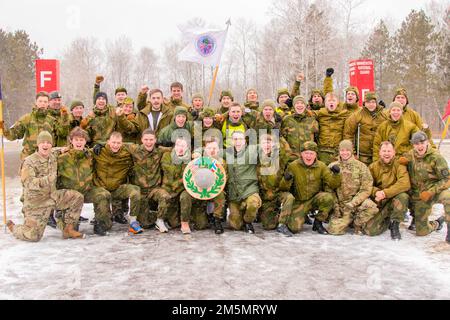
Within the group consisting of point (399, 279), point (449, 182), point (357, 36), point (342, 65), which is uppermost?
point (357, 36)

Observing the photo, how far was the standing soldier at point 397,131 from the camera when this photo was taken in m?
6.75

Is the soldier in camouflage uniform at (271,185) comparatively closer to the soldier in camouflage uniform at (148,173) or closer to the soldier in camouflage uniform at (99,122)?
the soldier in camouflage uniform at (148,173)

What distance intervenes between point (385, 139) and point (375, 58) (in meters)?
36.7

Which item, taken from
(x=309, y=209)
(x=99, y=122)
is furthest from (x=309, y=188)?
(x=99, y=122)

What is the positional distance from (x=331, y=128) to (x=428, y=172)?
1.82m

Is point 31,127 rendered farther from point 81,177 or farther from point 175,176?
point 175,176

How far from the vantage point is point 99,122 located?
23.7ft

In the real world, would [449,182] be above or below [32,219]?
→ above

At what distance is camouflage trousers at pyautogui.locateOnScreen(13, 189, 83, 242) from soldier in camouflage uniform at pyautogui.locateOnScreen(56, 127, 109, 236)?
182 mm

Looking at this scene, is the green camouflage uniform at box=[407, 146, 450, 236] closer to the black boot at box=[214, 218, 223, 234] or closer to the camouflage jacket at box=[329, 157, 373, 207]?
the camouflage jacket at box=[329, 157, 373, 207]

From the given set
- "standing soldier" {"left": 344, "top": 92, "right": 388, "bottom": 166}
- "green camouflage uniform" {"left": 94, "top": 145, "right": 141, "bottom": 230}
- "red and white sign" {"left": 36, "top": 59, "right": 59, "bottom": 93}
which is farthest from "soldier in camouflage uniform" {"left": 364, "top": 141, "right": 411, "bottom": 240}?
"red and white sign" {"left": 36, "top": 59, "right": 59, "bottom": 93}
